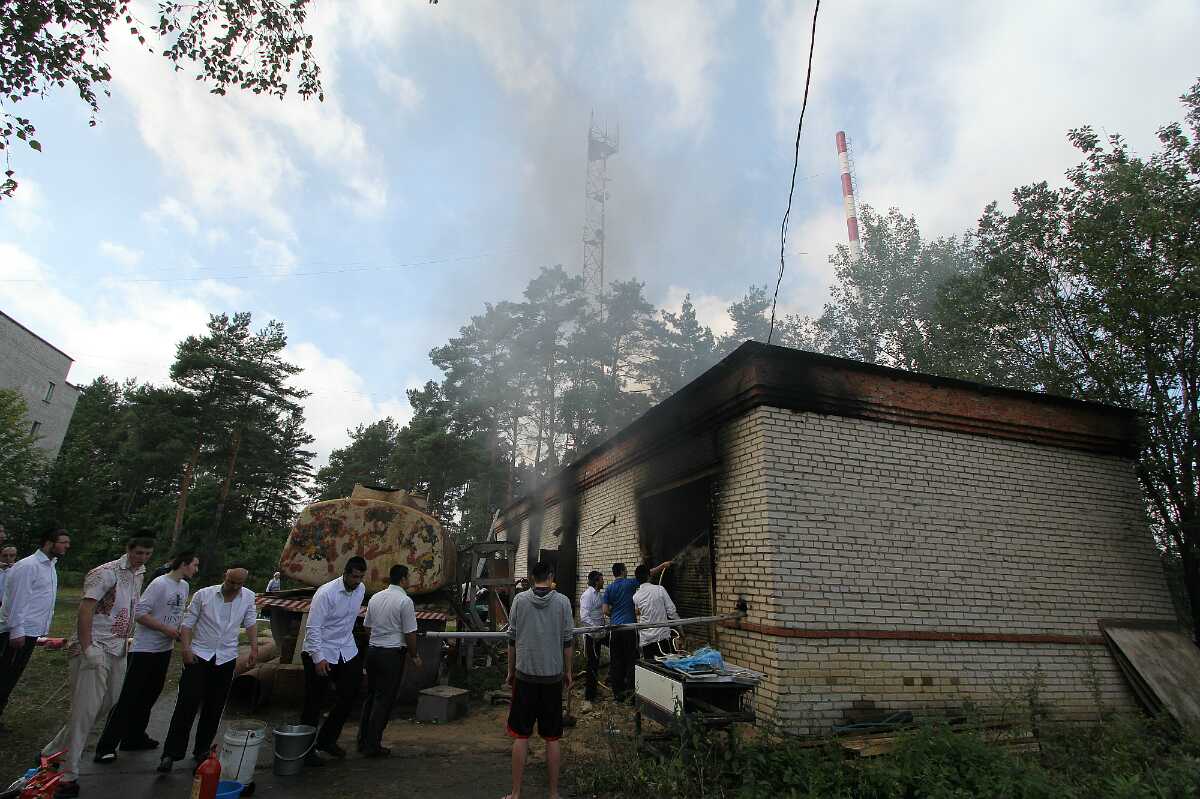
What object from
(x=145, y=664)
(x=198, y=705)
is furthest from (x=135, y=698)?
(x=198, y=705)

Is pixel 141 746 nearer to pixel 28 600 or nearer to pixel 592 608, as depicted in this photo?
pixel 28 600

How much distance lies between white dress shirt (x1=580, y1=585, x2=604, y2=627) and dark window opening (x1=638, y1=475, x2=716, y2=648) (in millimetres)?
1179

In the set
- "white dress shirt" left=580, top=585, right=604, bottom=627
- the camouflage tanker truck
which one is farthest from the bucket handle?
"white dress shirt" left=580, top=585, right=604, bottom=627

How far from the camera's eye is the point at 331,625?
522 cm

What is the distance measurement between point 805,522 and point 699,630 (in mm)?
2192

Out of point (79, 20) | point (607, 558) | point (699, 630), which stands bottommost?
point (699, 630)

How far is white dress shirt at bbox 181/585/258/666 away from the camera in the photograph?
4.71m

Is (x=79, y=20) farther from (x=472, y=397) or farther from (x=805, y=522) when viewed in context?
(x=472, y=397)

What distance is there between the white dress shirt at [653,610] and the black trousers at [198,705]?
4336mm

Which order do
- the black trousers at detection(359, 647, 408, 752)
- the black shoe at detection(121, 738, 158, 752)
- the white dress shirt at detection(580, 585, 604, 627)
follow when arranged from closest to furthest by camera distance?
the black shoe at detection(121, 738, 158, 752), the black trousers at detection(359, 647, 408, 752), the white dress shirt at detection(580, 585, 604, 627)

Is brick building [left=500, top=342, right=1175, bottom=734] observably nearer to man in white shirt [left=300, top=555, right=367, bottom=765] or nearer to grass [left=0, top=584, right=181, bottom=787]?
man in white shirt [left=300, top=555, right=367, bottom=765]

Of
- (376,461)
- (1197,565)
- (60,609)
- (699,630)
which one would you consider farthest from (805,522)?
(376,461)

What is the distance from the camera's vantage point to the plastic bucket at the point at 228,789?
3.73 metres

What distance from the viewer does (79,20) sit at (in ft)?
21.6
